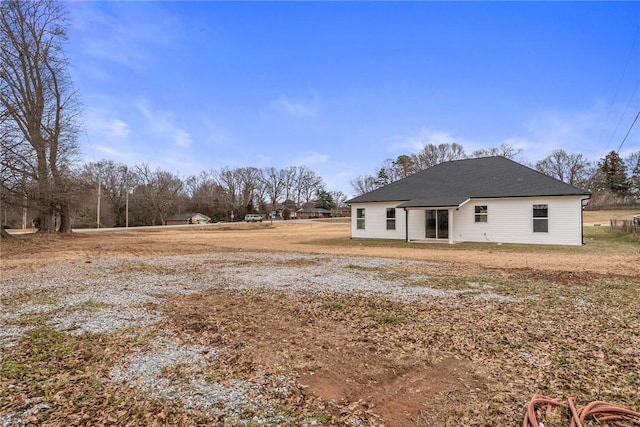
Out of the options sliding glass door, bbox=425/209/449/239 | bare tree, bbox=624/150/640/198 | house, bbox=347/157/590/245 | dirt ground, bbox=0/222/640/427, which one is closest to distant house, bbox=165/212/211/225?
house, bbox=347/157/590/245

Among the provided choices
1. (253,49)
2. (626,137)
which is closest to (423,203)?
(626,137)

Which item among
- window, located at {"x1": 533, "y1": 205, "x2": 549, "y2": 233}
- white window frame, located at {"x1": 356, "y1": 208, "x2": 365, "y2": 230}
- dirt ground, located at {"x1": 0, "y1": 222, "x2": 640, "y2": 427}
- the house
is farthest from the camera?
white window frame, located at {"x1": 356, "y1": 208, "x2": 365, "y2": 230}

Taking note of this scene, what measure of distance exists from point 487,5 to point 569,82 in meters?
8.19

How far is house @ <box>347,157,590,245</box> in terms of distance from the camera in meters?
16.7

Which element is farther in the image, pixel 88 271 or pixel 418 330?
pixel 88 271

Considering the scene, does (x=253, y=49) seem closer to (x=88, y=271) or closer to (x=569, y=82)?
(x=88, y=271)

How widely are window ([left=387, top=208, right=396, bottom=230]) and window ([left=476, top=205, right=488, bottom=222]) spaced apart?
4544 mm

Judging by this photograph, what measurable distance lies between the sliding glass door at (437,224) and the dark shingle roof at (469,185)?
773 mm

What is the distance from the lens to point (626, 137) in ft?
51.0

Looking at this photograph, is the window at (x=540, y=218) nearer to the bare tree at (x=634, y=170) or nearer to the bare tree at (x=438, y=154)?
the bare tree at (x=438, y=154)

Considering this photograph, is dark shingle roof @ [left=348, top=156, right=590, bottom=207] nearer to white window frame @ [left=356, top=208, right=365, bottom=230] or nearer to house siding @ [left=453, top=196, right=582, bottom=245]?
house siding @ [left=453, top=196, right=582, bottom=245]

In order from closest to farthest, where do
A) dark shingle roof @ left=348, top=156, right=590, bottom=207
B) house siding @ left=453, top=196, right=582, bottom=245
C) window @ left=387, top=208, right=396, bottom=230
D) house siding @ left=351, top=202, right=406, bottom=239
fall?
A: house siding @ left=453, top=196, right=582, bottom=245
dark shingle roof @ left=348, top=156, right=590, bottom=207
house siding @ left=351, top=202, right=406, bottom=239
window @ left=387, top=208, right=396, bottom=230

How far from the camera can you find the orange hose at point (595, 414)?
2.33 metres

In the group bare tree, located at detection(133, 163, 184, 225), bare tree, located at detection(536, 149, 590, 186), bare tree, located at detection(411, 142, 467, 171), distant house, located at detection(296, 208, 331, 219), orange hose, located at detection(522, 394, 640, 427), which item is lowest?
Answer: orange hose, located at detection(522, 394, 640, 427)
